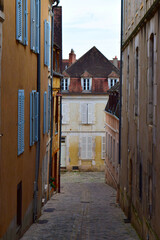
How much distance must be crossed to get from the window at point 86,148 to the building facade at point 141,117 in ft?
72.5

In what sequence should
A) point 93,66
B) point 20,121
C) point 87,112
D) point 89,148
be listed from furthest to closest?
point 93,66 < point 87,112 < point 89,148 < point 20,121

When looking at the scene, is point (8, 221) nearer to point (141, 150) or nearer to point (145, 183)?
point (145, 183)

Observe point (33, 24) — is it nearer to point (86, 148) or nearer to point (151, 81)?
point (151, 81)

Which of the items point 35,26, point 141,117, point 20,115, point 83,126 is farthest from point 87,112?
point 20,115

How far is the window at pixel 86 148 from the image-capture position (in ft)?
139

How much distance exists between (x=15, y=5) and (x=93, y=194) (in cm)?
1729

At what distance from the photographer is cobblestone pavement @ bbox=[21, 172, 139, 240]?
46.1 feet

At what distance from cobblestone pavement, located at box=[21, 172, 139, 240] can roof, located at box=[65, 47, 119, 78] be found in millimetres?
18141

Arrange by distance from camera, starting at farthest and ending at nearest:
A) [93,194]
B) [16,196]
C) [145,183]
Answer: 1. [93,194]
2. [145,183]
3. [16,196]

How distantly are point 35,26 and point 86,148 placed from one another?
2769cm

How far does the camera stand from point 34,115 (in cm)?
1529

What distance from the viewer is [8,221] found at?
35.4ft

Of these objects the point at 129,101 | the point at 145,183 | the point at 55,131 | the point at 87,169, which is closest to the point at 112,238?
the point at 145,183

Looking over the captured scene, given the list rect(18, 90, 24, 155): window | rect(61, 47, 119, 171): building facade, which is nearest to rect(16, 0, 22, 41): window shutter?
rect(18, 90, 24, 155): window
